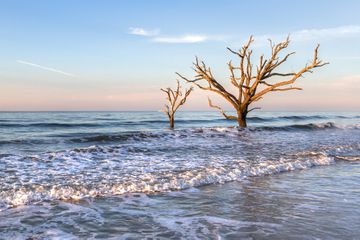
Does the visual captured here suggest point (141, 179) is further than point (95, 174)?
No

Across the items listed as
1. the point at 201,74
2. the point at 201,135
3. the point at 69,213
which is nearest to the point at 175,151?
the point at 201,135

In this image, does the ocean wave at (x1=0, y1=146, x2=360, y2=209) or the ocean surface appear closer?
the ocean surface

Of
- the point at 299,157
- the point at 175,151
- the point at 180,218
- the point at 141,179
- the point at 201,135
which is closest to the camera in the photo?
the point at 180,218

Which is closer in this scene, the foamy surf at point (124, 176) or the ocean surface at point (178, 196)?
the ocean surface at point (178, 196)

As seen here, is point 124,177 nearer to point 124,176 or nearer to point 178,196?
point 124,176

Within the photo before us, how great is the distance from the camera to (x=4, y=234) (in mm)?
3457

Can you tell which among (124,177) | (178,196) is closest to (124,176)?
(124,177)

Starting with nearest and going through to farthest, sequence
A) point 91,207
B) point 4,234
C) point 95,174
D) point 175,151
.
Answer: point 4,234 → point 91,207 → point 95,174 → point 175,151

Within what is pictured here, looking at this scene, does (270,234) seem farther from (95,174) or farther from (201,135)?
(201,135)

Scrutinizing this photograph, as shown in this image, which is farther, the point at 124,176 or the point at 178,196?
the point at 124,176

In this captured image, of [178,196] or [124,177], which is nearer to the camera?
[178,196]

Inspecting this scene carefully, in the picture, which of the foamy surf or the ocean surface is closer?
the ocean surface

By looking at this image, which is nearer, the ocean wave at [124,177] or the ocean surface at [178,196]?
the ocean surface at [178,196]

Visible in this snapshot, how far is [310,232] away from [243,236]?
0.74m
